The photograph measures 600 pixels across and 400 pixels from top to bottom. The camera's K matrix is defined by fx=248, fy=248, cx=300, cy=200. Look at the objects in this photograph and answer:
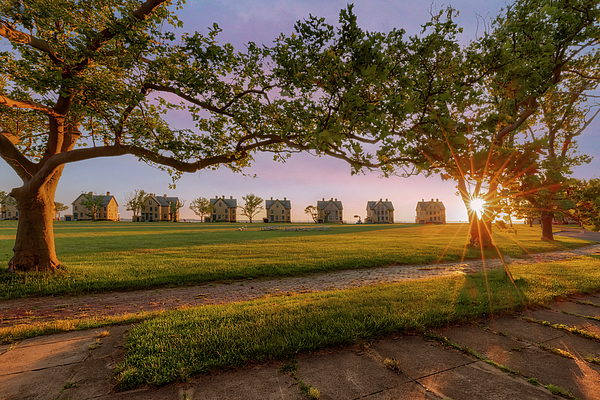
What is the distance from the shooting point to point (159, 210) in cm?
10381

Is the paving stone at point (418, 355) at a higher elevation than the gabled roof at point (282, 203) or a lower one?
lower

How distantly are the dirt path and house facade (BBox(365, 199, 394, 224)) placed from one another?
107 meters

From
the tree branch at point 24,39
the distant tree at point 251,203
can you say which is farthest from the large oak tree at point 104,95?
the distant tree at point 251,203

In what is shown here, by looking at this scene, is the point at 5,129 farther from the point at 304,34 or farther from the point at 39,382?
the point at 304,34

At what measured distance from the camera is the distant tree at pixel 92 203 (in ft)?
276

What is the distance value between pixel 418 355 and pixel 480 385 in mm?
766

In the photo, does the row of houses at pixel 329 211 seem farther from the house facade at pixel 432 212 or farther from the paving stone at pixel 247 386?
the paving stone at pixel 247 386

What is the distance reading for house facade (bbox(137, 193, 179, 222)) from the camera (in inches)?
4023

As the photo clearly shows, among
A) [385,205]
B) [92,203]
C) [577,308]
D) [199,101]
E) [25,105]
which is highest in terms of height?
[385,205]

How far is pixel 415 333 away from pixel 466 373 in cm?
112

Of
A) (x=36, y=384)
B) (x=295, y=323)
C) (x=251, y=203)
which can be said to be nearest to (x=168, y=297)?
(x=36, y=384)

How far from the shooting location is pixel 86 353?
11.8ft

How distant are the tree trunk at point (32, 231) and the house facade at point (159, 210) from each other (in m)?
103

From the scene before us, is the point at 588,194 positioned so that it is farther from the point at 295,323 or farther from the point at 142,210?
the point at 142,210
